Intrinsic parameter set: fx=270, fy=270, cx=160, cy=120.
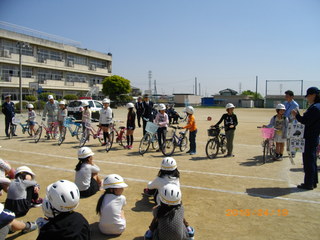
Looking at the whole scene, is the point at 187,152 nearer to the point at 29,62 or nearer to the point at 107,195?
the point at 107,195

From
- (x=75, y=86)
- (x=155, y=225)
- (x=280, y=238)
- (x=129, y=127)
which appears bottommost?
(x=280, y=238)

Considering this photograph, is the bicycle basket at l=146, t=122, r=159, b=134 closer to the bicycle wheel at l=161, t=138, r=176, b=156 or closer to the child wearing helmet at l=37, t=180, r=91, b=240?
the bicycle wheel at l=161, t=138, r=176, b=156

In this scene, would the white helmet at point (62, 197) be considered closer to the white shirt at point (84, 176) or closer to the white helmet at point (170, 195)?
the white helmet at point (170, 195)

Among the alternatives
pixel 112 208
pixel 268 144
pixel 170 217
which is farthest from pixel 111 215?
pixel 268 144

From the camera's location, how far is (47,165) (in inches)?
308

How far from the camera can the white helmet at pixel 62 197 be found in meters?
2.72

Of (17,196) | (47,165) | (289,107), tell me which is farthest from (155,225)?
(289,107)

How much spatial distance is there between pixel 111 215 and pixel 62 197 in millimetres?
1254

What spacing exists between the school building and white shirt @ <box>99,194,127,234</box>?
31787 millimetres

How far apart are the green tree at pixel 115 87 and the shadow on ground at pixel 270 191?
46695 millimetres

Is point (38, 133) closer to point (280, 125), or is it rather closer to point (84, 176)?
point (84, 176)

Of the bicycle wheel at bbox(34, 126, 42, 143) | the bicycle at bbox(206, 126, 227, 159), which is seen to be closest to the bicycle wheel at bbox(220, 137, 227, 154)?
the bicycle at bbox(206, 126, 227, 159)

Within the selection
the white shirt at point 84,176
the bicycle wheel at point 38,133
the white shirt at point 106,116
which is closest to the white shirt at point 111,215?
the white shirt at point 84,176

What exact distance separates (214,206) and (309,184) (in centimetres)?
244
